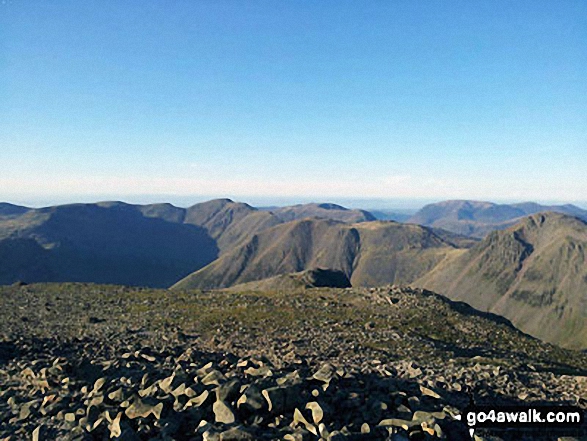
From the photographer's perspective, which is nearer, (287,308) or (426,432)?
(426,432)

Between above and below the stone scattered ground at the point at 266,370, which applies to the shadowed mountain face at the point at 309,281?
below

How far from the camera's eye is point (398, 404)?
15430 millimetres

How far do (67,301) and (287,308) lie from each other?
33.5 metres

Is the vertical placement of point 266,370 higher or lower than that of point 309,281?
higher

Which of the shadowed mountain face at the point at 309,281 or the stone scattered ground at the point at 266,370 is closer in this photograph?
the stone scattered ground at the point at 266,370

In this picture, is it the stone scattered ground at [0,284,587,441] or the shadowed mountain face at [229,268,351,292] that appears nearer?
the stone scattered ground at [0,284,587,441]

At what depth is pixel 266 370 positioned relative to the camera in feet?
60.5

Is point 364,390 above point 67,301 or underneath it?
above

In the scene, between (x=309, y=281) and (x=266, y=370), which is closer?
(x=266, y=370)

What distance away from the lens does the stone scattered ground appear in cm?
1395

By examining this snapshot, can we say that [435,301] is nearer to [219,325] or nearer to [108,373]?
[219,325]

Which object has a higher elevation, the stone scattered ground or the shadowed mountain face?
the stone scattered ground

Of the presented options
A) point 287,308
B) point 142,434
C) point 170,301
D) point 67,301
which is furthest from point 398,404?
point 67,301

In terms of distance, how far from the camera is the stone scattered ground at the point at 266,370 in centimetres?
1395
